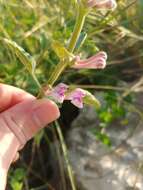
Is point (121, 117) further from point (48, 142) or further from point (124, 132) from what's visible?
point (48, 142)

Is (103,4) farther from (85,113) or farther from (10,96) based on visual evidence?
(85,113)

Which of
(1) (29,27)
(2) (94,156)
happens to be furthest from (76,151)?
(1) (29,27)

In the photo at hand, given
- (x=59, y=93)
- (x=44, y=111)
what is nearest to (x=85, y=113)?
(x=44, y=111)

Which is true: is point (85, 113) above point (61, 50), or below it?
below

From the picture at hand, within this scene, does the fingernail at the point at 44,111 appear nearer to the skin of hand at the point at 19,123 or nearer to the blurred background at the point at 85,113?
the skin of hand at the point at 19,123

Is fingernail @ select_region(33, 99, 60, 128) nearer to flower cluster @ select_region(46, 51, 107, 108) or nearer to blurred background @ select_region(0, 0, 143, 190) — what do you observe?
flower cluster @ select_region(46, 51, 107, 108)

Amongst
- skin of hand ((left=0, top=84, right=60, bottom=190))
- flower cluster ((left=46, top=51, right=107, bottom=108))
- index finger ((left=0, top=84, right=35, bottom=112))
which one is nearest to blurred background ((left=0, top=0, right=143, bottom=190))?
index finger ((left=0, top=84, right=35, bottom=112))

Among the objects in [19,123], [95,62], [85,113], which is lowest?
[85,113]
